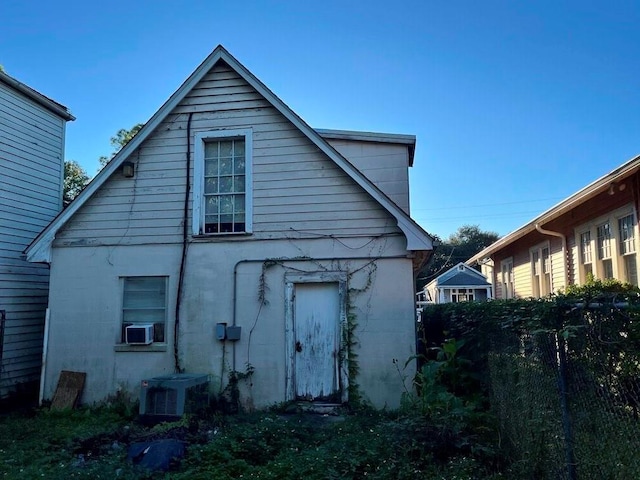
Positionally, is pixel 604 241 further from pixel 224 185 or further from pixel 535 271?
pixel 224 185

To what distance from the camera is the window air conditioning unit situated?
348 inches

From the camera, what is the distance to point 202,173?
9.41 meters

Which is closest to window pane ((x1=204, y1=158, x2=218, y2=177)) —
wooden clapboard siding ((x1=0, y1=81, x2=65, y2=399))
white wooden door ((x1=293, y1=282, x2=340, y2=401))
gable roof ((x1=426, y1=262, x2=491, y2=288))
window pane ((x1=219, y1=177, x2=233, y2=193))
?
window pane ((x1=219, y1=177, x2=233, y2=193))

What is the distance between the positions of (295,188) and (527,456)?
5793 mm

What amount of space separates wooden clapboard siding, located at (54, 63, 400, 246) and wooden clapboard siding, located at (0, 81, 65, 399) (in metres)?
1.92

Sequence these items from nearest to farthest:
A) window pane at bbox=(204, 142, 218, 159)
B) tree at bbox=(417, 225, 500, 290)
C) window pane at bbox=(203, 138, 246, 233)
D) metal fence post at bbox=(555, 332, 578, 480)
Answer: metal fence post at bbox=(555, 332, 578, 480), window pane at bbox=(203, 138, 246, 233), window pane at bbox=(204, 142, 218, 159), tree at bbox=(417, 225, 500, 290)

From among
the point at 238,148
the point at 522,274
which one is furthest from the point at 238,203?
the point at 522,274

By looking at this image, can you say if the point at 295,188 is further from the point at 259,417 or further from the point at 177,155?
the point at 259,417

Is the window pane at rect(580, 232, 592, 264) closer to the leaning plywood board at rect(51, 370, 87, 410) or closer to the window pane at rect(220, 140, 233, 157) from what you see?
the window pane at rect(220, 140, 233, 157)

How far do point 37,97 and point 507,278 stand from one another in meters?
16.0

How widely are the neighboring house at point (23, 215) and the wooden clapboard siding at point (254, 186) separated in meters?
1.93

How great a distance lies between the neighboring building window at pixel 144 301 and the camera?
30.2ft

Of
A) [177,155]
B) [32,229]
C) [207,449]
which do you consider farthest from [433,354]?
[32,229]

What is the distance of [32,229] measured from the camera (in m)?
11.2
